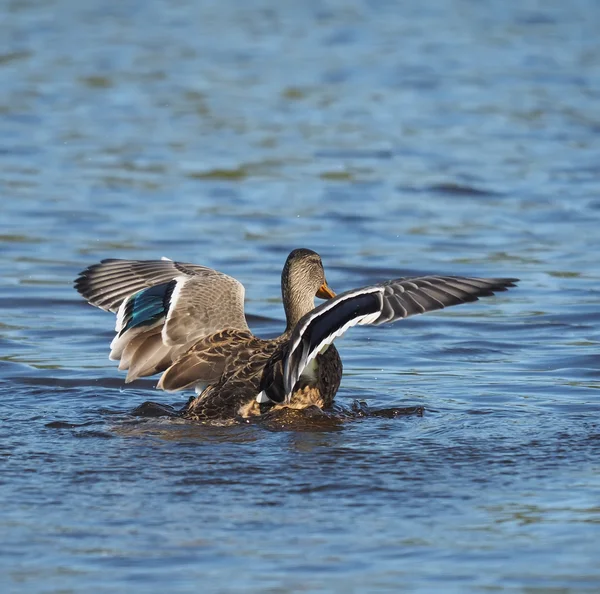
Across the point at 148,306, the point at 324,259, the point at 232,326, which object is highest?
the point at 324,259

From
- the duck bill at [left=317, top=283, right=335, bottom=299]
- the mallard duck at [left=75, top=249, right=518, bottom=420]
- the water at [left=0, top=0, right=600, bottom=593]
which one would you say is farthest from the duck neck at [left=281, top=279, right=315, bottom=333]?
the water at [left=0, top=0, right=600, bottom=593]

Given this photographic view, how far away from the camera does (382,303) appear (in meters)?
6.50

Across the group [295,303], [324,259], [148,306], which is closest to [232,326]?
[295,303]

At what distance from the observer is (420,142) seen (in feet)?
55.1

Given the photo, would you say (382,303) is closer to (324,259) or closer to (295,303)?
(295,303)

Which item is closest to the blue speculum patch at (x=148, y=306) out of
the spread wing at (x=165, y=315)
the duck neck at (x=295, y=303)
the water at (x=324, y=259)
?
the spread wing at (x=165, y=315)

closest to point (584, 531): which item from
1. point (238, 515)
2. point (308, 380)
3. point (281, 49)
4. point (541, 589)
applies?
point (541, 589)

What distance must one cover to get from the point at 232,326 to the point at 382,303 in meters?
1.74

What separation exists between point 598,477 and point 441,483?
718mm

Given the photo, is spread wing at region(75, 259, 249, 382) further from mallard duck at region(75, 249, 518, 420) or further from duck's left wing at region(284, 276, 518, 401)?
duck's left wing at region(284, 276, 518, 401)

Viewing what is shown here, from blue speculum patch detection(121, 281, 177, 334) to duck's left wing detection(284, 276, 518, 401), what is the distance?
1.47 metres

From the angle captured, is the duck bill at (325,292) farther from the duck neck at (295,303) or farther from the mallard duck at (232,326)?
the duck neck at (295,303)

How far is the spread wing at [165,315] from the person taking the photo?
25.9 ft

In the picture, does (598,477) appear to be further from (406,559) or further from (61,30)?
(61,30)
